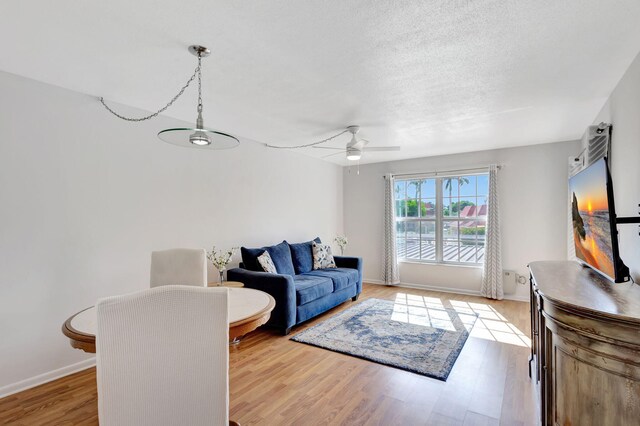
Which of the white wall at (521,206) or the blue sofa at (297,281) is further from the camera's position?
the white wall at (521,206)

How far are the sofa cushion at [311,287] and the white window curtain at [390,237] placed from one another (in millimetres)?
2044

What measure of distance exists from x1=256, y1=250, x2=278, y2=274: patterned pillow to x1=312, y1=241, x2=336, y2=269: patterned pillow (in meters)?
1.06

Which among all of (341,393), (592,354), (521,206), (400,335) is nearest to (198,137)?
(341,393)

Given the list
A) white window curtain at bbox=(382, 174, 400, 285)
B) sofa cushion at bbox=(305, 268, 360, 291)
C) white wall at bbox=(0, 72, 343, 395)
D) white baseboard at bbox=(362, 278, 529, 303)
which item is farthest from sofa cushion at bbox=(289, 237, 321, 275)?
white baseboard at bbox=(362, 278, 529, 303)

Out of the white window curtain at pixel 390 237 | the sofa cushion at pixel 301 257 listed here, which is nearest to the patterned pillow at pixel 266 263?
the sofa cushion at pixel 301 257

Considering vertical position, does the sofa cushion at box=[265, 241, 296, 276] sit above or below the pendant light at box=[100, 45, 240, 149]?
below

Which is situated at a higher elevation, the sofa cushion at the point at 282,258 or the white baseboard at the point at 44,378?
the sofa cushion at the point at 282,258

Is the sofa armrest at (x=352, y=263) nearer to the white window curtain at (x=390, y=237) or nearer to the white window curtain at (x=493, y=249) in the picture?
the white window curtain at (x=390, y=237)

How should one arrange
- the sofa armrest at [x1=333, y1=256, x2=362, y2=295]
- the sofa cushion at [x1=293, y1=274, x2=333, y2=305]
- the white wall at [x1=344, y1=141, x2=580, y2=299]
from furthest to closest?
the sofa armrest at [x1=333, y1=256, x2=362, y2=295] < the white wall at [x1=344, y1=141, x2=580, y2=299] < the sofa cushion at [x1=293, y1=274, x2=333, y2=305]

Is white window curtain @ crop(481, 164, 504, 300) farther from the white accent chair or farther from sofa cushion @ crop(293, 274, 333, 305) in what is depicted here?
the white accent chair

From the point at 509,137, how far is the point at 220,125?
3873mm

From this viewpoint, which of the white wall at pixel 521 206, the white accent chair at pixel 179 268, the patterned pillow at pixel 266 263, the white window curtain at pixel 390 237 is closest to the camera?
the white accent chair at pixel 179 268

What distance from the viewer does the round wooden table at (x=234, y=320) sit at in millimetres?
1529

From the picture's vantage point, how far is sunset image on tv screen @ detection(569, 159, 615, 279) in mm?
1599
